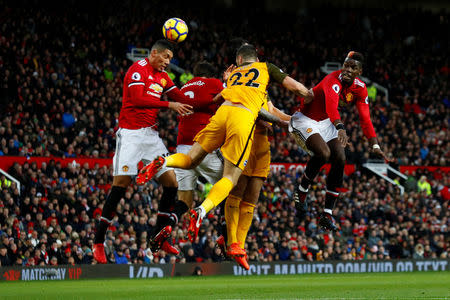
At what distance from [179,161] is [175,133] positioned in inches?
614

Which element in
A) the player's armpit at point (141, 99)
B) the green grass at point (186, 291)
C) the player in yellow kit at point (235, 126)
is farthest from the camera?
the green grass at point (186, 291)

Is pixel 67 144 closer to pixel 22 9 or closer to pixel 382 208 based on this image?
pixel 22 9

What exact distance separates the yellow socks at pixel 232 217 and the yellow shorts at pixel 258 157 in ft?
1.51

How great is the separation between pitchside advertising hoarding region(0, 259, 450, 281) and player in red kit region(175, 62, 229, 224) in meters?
9.28

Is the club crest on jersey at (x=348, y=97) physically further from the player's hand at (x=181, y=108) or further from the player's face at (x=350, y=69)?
the player's hand at (x=181, y=108)

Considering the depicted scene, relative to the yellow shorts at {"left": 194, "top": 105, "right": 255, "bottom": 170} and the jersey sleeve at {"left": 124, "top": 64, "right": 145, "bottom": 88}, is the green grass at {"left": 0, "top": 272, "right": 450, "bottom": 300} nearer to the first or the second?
the yellow shorts at {"left": 194, "top": 105, "right": 255, "bottom": 170}

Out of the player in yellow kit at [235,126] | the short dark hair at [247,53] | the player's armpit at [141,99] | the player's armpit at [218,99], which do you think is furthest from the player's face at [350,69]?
the player's armpit at [141,99]

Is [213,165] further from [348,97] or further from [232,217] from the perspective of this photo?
[348,97]

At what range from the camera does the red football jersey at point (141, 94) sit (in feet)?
38.2

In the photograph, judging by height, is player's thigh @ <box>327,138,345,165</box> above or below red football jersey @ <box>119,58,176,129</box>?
below

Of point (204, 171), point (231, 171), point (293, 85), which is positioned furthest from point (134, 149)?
point (293, 85)

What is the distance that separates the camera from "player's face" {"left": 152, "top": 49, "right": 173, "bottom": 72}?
11.9 m

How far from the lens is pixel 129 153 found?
11852mm

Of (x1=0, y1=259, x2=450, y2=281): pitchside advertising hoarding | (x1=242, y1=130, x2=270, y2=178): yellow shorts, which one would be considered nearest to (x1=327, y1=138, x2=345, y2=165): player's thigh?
(x1=242, y1=130, x2=270, y2=178): yellow shorts
